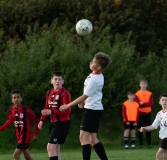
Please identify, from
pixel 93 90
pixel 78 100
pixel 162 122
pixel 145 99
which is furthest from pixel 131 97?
pixel 78 100

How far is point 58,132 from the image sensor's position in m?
10.7

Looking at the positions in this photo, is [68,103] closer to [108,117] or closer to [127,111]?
[127,111]

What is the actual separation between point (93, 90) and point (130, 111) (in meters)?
9.25

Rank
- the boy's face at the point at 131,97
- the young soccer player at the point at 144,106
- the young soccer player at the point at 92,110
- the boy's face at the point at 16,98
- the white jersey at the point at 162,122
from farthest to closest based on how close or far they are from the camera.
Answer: the young soccer player at the point at 144,106, the boy's face at the point at 131,97, the boy's face at the point at 16,98, the white jersey at the point at 162,122, the young soccer player at the point at 92,110

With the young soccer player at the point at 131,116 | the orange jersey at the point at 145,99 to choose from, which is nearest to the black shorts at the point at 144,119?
the orange jersey at the point at 145,99

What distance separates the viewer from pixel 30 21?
92.6ft

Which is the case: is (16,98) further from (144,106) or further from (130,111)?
(144,106)

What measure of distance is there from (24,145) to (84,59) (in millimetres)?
9586

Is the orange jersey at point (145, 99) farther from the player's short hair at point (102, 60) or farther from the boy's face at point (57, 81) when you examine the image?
the player's short hair at point (102, 60)

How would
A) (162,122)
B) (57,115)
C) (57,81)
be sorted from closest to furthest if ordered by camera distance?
(57,115)
(57,81)
(162,122)

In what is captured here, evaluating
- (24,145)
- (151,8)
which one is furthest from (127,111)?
(151,8)

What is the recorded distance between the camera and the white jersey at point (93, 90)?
10220mm

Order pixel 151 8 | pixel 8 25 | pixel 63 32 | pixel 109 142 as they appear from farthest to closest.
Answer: pixel 151 8, pixel 8 25, pixel 63 32, pixel 109 142

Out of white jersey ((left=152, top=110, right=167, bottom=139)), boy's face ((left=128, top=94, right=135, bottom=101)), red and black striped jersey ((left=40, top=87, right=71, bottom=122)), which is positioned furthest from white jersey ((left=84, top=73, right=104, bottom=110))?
boy's face ((left=128, top=94, right=135, bottom=101))
